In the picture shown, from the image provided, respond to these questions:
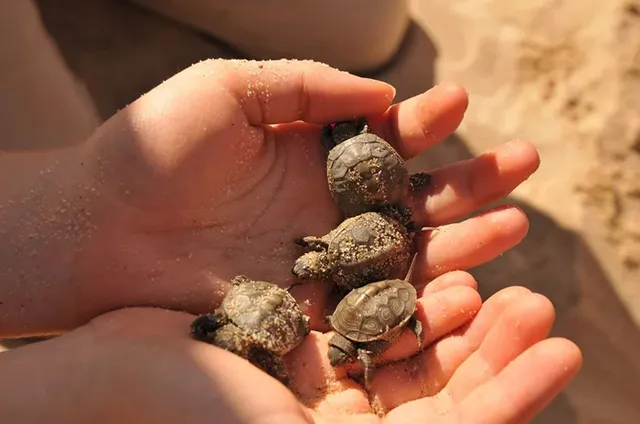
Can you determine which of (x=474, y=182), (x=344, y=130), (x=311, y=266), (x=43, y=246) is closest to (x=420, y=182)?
(x=474, y=182)

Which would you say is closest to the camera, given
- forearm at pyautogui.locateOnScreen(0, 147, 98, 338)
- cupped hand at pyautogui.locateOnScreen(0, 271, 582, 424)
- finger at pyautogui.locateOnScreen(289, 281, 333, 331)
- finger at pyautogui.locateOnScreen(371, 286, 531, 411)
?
cupped hand at pyautogui.locateOnScreen(0, 271, 582, 424)

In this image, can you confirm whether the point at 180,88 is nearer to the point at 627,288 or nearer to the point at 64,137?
the point at 64,137

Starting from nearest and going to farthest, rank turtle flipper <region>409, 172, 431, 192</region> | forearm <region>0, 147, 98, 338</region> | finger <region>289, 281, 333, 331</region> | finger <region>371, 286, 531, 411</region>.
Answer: finger <region>371, 286, 531, 411</region>, forearm <region>0, 147, 98, 338</region>, finger <region>289, 281, 333, 331</region>, turtle flipper <region>409, 172, 431, 192</region>

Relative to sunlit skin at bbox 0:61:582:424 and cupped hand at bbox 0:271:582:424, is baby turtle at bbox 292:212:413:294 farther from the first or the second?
cupped hand at bbox 0:271:582:424

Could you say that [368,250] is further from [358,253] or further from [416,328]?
[416,328]

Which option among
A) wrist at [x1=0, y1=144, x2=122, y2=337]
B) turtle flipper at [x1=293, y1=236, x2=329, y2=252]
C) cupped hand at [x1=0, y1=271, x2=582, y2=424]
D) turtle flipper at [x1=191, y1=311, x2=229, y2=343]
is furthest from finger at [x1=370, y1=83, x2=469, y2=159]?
wrist at [x1=0, y1=144, x2=122, y2=337]
